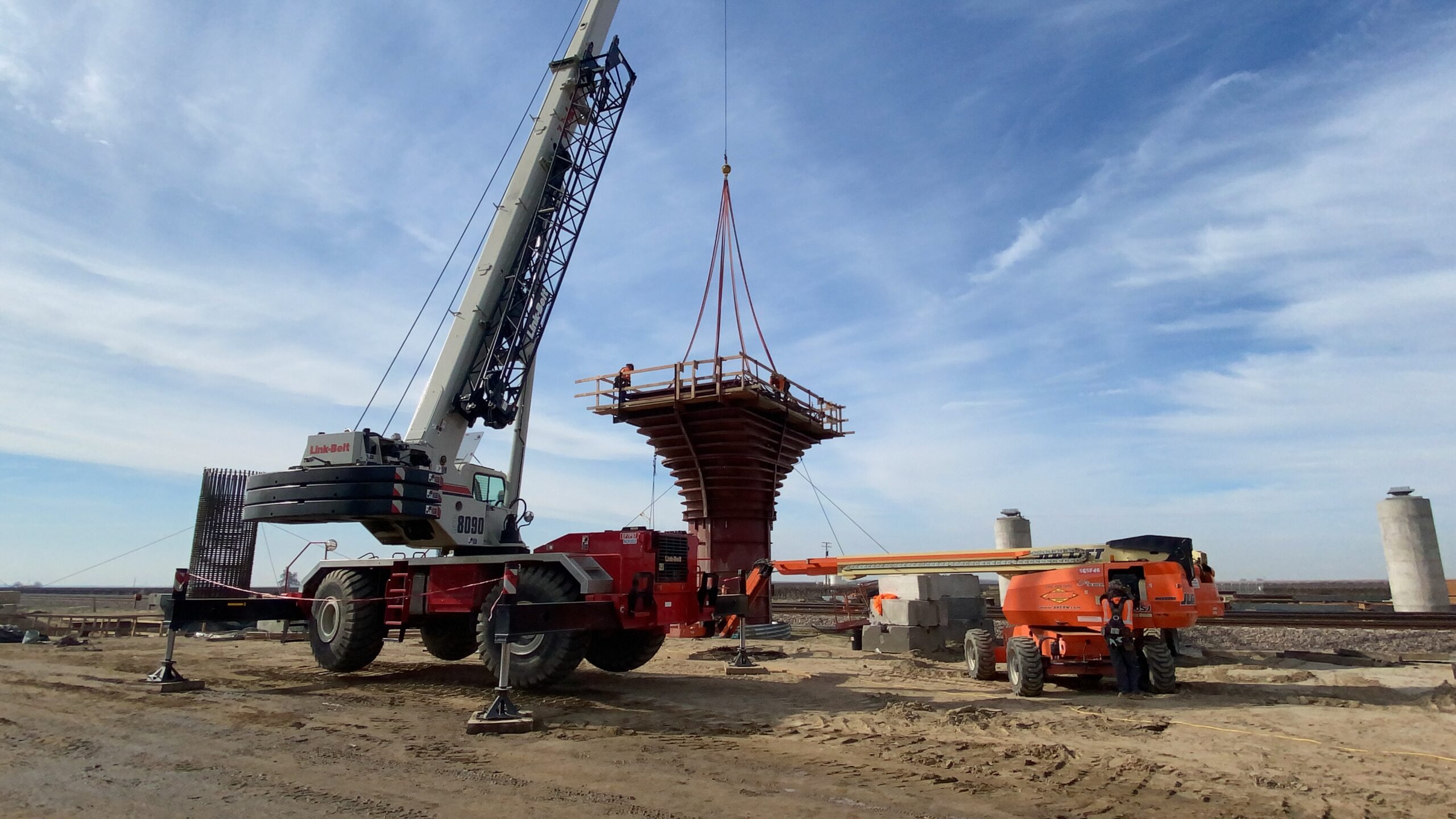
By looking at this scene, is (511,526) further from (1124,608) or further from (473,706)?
(1124,608)

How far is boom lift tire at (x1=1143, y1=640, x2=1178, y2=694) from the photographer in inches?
426

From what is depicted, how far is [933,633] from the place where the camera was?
17016 millimetres

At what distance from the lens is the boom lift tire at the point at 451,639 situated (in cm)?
1388

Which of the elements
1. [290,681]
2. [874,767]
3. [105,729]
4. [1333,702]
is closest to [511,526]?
[290,681]

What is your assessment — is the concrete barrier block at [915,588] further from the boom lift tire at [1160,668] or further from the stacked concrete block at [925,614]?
Result: the boom lift tire at [1160,668]

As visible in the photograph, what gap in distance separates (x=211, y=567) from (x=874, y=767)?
1003 inches

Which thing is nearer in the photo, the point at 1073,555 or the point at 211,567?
the point at 1073,555

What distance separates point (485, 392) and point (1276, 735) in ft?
43.5

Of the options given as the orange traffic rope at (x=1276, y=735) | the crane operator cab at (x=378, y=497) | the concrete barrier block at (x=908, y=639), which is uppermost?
the crane operator cab at (x=378, y=497)

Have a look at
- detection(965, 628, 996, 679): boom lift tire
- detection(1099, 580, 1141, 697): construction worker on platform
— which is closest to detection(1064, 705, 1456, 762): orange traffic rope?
detection(1099, 580, 1141, 697): construction worker on platform

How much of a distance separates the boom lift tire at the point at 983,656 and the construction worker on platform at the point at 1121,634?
2218 mm

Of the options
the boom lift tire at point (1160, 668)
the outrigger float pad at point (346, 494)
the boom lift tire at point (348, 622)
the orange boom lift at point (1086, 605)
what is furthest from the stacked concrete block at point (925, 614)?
the boom lift tire at point (348, 622)

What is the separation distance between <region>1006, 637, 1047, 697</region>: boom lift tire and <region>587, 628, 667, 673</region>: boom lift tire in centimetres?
532

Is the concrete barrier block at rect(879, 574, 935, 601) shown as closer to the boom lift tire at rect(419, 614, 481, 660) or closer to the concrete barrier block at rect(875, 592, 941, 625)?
the concrete barrier block at rect(875, 592, 941, 625)
